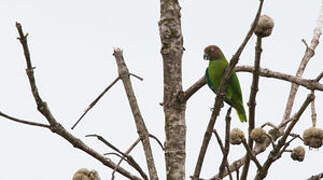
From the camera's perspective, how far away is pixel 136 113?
291 cm

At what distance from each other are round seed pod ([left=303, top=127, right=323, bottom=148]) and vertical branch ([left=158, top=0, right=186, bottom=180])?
0.63 m

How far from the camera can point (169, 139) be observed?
277 centimetres

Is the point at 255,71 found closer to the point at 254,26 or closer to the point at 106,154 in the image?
the point at 254,26

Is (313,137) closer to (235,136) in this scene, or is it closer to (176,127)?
(235,136)

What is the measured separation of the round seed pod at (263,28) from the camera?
2158mm

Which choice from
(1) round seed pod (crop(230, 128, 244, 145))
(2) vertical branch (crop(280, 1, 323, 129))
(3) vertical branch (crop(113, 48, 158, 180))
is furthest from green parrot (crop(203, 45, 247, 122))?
(1) round seed pod (crop(230, 128, 244, 145))

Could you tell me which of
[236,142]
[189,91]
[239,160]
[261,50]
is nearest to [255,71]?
[261,50]

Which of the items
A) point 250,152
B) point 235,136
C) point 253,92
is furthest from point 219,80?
point 253,92

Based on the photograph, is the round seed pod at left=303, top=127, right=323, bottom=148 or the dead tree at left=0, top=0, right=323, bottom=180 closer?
the dead tree at left=0, top=0, right=323, bottom=180

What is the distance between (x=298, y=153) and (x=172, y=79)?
788 mm

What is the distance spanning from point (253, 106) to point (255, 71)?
0.18m

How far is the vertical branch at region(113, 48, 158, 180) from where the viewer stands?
2648mm

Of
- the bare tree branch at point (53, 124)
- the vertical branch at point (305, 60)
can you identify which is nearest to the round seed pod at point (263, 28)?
the bare tree branch at point (53, 124)

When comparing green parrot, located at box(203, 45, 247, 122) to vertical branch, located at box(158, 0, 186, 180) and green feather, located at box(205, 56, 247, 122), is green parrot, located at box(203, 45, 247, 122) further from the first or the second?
vertical branch, located at box(158, 0, 186, 180)
